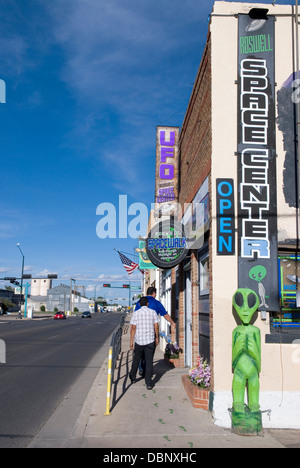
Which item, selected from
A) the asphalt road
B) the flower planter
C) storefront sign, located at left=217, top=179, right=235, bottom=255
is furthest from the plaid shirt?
storefront sign, located at left=217, top=179, right=235, bottom=255

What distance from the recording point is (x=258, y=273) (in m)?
6.63

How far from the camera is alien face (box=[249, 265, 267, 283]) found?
6620 millimetres

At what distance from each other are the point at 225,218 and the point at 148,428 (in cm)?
326

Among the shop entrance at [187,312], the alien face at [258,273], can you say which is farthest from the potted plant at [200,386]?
the shop entrance at [187,312]

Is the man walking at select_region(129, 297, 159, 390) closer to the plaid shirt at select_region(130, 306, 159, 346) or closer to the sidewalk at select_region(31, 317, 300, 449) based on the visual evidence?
the plaid shirt at select_region(130, 306, 159, 346)

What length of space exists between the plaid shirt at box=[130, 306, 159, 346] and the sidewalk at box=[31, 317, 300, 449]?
985 millimetres

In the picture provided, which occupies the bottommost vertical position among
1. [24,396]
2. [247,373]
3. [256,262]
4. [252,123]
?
[24,396]

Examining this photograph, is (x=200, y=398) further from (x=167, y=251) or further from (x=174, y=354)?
(x=174, y=354)

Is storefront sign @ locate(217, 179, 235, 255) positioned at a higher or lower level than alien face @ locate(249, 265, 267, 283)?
higher
